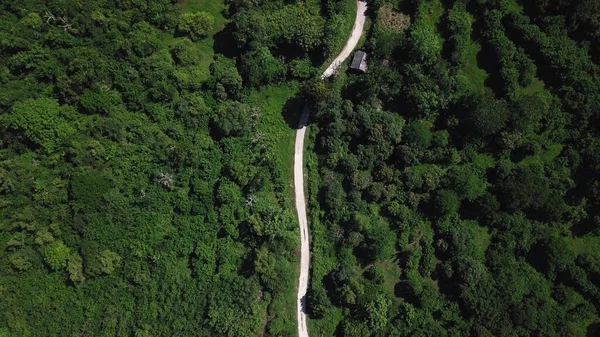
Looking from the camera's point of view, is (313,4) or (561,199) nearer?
(561,199)

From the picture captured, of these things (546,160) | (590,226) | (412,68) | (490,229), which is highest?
(412,68)

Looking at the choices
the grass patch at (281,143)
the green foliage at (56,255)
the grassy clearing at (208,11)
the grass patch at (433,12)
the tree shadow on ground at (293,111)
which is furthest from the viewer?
the grassy clearing at (208,11)

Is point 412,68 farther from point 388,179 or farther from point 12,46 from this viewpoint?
point 12,46

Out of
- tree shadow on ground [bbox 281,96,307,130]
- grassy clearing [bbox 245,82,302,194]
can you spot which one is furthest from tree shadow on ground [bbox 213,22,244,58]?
tree shadow on ground [bbox 281,96,307,130]

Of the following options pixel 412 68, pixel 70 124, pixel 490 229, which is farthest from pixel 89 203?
pixel 490 229

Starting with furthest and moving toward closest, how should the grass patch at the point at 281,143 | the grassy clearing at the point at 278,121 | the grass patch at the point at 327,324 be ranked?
the grassy clearing at the point at 278,121, the grass patch at the point at 281,143, the grass patch at the point at 327,324

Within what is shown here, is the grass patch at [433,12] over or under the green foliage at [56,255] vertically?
over

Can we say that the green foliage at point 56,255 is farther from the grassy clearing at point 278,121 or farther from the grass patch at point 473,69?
the grass patch at point 473,69

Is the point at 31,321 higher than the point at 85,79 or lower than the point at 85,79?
lower

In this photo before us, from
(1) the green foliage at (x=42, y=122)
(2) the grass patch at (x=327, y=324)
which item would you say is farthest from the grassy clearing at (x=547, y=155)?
(1) the green foliage at (x=42, y=122)
